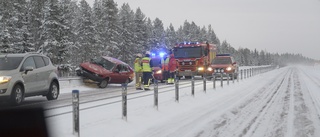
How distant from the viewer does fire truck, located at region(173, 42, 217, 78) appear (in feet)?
99.7

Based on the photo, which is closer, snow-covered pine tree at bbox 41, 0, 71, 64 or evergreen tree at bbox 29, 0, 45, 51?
snow-covered pine tree at bbox 41, 0, 71, 64

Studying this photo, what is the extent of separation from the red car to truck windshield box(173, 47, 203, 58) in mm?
9732

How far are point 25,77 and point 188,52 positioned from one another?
20.4 meters

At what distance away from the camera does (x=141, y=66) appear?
18781mm

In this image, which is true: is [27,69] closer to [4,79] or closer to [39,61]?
[4,79]

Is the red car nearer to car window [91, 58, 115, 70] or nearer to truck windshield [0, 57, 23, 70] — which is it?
car window [91, 58, 115, 70]

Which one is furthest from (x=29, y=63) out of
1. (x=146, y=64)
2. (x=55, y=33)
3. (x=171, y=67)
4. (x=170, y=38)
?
(x=170, y=38)

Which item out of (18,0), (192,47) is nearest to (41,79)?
(192,47)

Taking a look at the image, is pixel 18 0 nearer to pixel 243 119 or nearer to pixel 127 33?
pixel 127 33

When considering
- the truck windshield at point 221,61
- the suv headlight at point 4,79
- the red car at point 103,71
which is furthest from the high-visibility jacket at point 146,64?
the truck windshield at point 221,61

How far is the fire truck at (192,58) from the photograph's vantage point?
99.7ft

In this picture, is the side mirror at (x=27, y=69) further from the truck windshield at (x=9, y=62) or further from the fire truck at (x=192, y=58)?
the fire truck at (x=192, y=58)

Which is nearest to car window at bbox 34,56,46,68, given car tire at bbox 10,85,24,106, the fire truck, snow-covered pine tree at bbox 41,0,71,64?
car tire at bbox 10,85,24,106

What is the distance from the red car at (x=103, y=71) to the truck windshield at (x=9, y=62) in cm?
836
